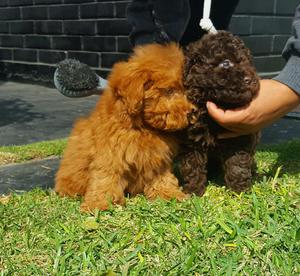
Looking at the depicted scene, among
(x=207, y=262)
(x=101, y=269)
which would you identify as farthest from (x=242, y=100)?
(x=101, y=269)

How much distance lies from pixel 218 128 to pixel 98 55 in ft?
21.6

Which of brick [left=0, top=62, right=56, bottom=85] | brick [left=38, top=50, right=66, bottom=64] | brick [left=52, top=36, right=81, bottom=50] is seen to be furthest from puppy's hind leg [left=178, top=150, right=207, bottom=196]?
brick [left=0, top=62, right=56, bottom=85]

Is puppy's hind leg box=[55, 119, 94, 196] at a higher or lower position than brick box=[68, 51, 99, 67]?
higher

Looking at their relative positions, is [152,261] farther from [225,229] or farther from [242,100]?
[242,100]

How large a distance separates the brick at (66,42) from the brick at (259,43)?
3499mm

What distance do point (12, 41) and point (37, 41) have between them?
42.1 inches

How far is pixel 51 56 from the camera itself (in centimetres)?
1066

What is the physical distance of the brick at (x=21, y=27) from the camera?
11.2 meters

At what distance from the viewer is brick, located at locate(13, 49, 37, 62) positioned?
11.2 metres

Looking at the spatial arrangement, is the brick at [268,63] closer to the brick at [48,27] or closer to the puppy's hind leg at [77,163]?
the brick at [48,27]

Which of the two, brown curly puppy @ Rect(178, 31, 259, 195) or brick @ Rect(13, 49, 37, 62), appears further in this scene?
brick @ Rect(13, 49, 37, 62)

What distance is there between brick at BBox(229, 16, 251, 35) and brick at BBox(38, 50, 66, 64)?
13.0 ft

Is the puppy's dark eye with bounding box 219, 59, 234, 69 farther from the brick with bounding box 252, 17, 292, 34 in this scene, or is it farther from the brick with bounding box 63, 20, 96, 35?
the brick with bounding box 63, 20, 96, 35

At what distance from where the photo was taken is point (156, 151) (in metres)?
3.21
